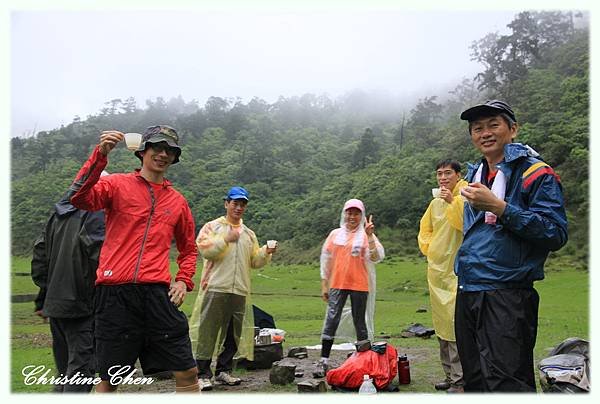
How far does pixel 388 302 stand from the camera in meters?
18.8

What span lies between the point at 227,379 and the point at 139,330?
2.49m

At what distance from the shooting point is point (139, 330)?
372 cm

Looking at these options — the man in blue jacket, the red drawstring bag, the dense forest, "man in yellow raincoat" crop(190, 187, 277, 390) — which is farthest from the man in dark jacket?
the dense forest

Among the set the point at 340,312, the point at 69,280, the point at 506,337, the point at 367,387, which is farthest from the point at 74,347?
the point at 506,337

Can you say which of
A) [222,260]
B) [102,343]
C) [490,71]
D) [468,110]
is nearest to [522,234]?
[468,110]

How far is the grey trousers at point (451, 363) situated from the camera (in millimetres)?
5438

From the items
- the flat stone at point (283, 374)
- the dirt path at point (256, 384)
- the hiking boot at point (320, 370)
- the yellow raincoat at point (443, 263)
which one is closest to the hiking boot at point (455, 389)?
the dirt path at point (256, 384)

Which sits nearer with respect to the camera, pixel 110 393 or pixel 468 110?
pixel 468 110

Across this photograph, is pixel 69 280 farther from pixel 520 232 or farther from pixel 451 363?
pixel 451 363

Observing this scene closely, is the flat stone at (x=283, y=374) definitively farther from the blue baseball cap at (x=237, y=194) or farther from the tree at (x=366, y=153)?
the tree at (x=366, y=153)

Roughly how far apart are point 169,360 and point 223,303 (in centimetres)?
235

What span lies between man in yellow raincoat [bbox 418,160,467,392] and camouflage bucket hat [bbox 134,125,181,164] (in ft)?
9.66

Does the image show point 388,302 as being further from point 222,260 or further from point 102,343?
point 102,343

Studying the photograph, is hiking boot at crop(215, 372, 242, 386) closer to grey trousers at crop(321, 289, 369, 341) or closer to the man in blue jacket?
grey trousers at crop(321, 289, 369, 341)
